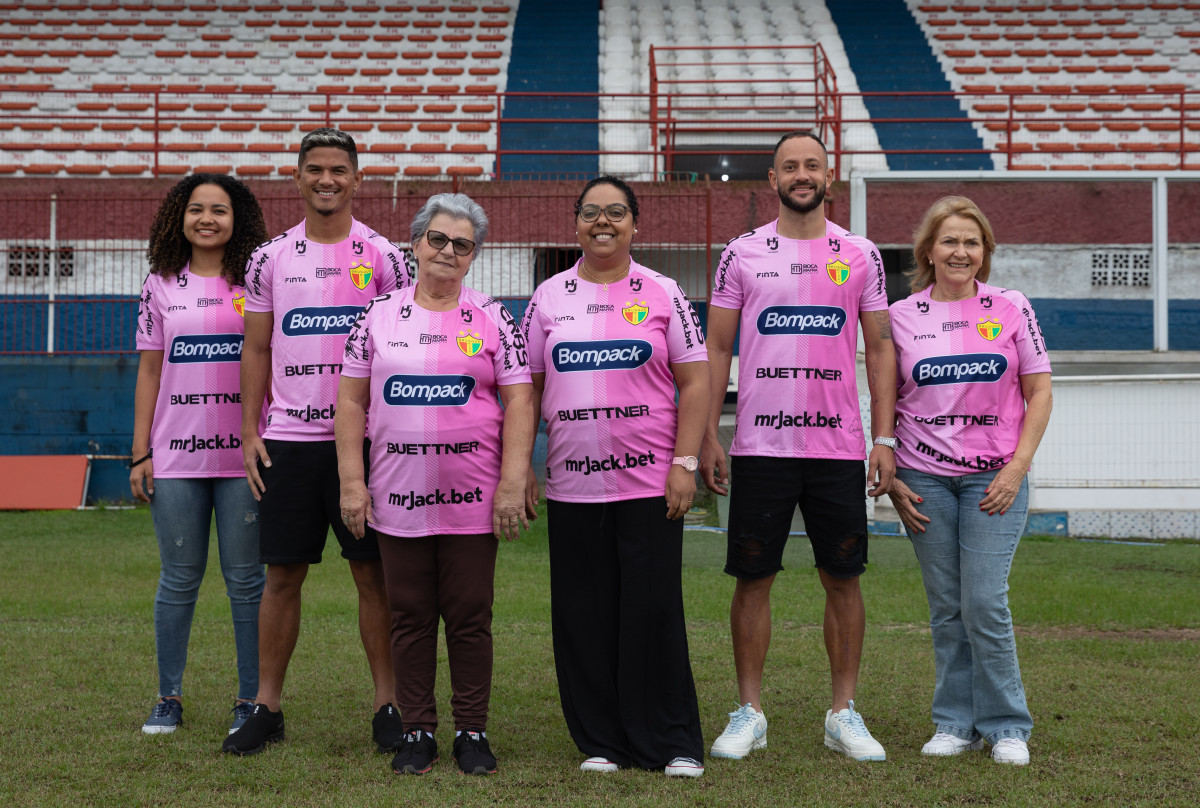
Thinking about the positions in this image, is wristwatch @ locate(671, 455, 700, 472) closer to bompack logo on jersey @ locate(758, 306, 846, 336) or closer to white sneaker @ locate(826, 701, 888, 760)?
bompack logo on jersey @ locate(758, 306, 846, 336)

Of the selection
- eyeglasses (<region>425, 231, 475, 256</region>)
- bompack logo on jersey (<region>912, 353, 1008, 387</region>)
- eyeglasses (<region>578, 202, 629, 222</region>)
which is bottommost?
bompack logo on jersey (<region>912, 353, 1008, 387</region>)

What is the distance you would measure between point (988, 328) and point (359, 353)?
2.21 meters

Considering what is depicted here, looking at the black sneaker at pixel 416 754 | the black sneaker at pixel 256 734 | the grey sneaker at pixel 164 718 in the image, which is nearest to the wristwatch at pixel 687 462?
the black sneaker at pixel 416 754

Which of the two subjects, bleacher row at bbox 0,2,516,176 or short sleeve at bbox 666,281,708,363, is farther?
bleacher row at bbox 0,2,516,176

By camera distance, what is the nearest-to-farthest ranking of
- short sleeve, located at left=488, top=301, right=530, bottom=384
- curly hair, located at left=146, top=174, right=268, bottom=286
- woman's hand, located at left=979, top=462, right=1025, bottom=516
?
short sleeve, located at left=488, top=301, right=530, bottom=384 → woman's hand, located at left=979, top=462, right=1025, bottom=516 → curly hair, located at left=146, top=174, right=268, bottom=286

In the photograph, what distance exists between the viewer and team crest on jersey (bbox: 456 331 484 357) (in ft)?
11.8

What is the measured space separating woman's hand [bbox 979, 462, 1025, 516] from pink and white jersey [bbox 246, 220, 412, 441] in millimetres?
2306

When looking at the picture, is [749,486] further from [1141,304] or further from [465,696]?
[1141,304]

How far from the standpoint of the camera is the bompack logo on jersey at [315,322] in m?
3.89

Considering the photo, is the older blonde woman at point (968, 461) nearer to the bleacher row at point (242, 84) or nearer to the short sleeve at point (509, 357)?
the short sleeve at point (509, 357)

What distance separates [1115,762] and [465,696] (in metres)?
2.19

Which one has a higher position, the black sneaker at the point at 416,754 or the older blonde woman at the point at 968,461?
the older blonde woman at the point at 968,461

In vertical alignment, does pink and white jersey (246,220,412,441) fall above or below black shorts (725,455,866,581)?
above

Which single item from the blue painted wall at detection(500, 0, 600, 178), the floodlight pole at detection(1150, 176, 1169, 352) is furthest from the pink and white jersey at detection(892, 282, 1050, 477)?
the blue painted wall at detection(500, 0, 600, 178)
